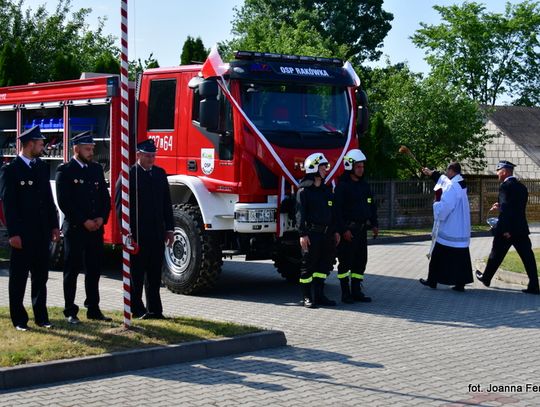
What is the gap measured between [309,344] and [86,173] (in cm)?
301

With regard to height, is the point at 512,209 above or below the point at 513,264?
above

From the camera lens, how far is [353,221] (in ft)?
43.3

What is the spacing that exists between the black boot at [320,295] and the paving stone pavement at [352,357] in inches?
6.7

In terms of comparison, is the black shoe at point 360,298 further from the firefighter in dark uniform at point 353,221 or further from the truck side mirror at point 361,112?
the truck side mirror at point 361,112

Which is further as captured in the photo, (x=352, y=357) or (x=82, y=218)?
(x=82, y=218)

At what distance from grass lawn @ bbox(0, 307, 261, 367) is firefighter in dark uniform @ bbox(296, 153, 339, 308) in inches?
95.7

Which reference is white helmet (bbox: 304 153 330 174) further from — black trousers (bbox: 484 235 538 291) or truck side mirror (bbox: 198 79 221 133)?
black trousers (bbox: 484 235 538 291)

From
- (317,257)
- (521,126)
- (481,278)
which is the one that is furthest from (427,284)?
(521,126)

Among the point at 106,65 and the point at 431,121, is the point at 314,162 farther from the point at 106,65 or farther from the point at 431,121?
the point at 431,121

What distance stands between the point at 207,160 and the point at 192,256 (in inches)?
52.8

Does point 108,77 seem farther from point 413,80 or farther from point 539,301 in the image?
point 413,80

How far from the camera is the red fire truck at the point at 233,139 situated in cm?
1315

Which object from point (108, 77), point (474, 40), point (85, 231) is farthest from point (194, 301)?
point (474, 40)
